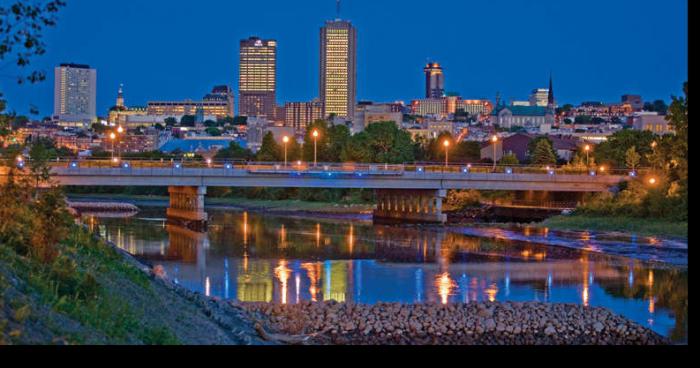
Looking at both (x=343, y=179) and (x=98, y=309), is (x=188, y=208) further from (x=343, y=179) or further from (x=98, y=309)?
(x=98, y=309)

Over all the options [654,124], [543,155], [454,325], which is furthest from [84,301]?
[654,124]

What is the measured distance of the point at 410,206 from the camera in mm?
79500

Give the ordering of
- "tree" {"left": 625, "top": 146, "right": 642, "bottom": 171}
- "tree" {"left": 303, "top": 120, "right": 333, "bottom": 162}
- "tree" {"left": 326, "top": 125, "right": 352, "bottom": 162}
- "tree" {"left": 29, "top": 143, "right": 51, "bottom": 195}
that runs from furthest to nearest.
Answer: "tree" {"left": 303, "top": 120, "right": 333, "bottom": 162}, "tree" {"left": 326, "top": 125, "right": 352, "bottom": 162}, "tree" {"left": 625, "top": 146, "right": 642, "bottom": 171}, "tree" {"left": 29, "top": 143, "right": 51, "bottom": 195}

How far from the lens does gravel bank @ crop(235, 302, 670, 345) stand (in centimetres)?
2697

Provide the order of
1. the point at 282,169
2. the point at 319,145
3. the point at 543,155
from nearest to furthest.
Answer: the point at 282,169 < the point at 543,155 < the point at 319,145

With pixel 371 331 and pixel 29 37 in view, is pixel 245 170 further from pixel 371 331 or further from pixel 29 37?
pixel 29 37

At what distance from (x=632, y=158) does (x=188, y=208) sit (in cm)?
3624

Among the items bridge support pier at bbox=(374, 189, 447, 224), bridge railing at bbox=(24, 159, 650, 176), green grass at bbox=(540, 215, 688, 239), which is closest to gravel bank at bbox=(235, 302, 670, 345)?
green grass at bbox=(540, 215, 688, 239)

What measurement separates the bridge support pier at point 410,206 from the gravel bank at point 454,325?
4508 centimetres

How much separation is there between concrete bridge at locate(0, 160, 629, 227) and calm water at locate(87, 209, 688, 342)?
3.30 meters

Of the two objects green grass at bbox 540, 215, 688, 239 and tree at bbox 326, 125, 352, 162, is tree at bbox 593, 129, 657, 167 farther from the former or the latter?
tree at bbox 326, 125, 352, 162

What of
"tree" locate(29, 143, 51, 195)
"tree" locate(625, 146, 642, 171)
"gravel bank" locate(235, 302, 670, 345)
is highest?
"tree" locate(625, 146, 642, 171)

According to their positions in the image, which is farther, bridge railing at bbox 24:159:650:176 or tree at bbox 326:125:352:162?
tree at bbox 326:125:352:162
